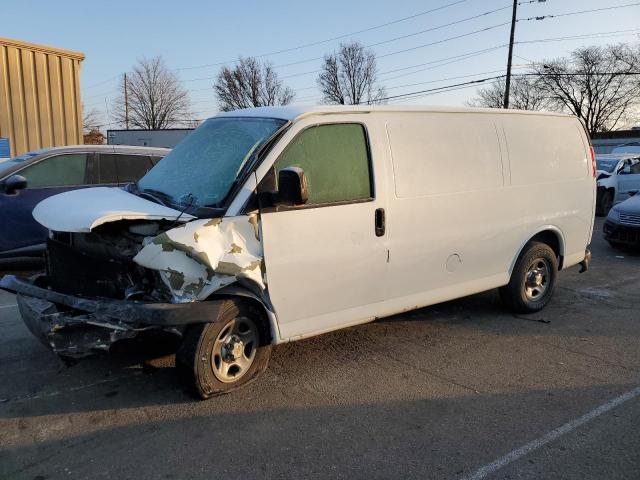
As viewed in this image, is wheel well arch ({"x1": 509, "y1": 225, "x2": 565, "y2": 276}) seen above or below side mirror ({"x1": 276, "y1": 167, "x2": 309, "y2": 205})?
below

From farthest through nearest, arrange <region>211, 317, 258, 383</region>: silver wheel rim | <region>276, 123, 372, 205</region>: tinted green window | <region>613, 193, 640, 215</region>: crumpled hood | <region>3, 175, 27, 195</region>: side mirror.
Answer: <region>613, 193, 640, 215</region>: crumpled hood, <region>3, 175, 27, 195</region>: side mirror, <region>276, 123, 372, 205</region>: tinted green window, <region>211, 317, 258, 383</region>: silver wheel rim

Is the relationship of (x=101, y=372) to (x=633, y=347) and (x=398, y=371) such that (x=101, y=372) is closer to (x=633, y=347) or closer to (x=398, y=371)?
(x=398, y=371)

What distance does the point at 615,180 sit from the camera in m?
15.9

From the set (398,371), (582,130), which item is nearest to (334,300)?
(398,371)

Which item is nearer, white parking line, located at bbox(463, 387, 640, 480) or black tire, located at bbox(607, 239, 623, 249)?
white parking line, located at bbox(463, 387, 640, 480)

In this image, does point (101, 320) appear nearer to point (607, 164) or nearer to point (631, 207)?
point (631, 207)

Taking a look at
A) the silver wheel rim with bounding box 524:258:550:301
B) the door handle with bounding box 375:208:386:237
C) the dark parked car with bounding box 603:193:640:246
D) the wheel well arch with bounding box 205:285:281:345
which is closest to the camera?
the wheel well arch with bounding box 205:285:281:345

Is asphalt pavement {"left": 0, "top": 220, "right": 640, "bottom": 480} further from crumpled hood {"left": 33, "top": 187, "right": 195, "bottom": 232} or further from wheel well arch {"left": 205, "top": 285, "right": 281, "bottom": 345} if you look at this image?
crumpled hood {"left": 33, "top": 187, "right": 195, "bottom": 232}

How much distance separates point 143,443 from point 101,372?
122 cm

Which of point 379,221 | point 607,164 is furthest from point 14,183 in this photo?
point 607,164

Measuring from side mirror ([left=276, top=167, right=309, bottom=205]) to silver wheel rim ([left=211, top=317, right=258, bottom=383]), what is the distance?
2.99 ft

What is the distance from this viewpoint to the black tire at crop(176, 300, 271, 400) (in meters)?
3.61

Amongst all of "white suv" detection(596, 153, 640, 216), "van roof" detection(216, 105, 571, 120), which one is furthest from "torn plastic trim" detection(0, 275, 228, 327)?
"white suv" detection(596, 153, 640, 216)

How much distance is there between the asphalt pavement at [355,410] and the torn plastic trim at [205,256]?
0.54 meters
